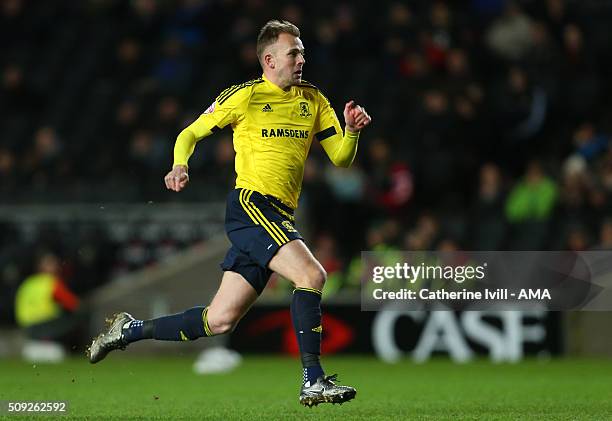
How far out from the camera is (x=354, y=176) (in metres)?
15.4

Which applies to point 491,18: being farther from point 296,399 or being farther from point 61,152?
point 296,399

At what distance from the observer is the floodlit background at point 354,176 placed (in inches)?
554

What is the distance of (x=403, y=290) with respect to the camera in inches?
400

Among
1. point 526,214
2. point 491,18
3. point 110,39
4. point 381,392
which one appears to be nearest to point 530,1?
point 491,18

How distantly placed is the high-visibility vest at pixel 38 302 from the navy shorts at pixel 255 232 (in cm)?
866

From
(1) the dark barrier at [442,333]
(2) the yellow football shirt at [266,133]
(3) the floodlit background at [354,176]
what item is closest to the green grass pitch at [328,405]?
(1) the dark barrier at [442,333]

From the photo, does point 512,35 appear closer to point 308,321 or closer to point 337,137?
point 337,137

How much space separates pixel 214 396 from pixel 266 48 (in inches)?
118

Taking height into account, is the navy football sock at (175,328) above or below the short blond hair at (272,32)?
below

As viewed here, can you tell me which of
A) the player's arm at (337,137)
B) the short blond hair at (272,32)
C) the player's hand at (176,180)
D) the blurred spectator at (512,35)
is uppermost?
the blurred spectator at (512,35)

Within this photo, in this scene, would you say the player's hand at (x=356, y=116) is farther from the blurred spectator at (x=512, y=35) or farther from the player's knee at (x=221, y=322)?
the blurred spectator at (x=512, y=35)

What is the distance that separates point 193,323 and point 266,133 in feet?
3.80

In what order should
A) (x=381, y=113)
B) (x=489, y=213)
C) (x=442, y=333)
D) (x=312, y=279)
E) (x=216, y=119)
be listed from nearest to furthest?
(x=312, y=279)
(x=216, y=119)
(x=442, y=333)
(x=489, y=213)
(x=381, y=113)

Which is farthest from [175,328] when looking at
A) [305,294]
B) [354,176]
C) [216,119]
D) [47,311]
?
[47,311]
